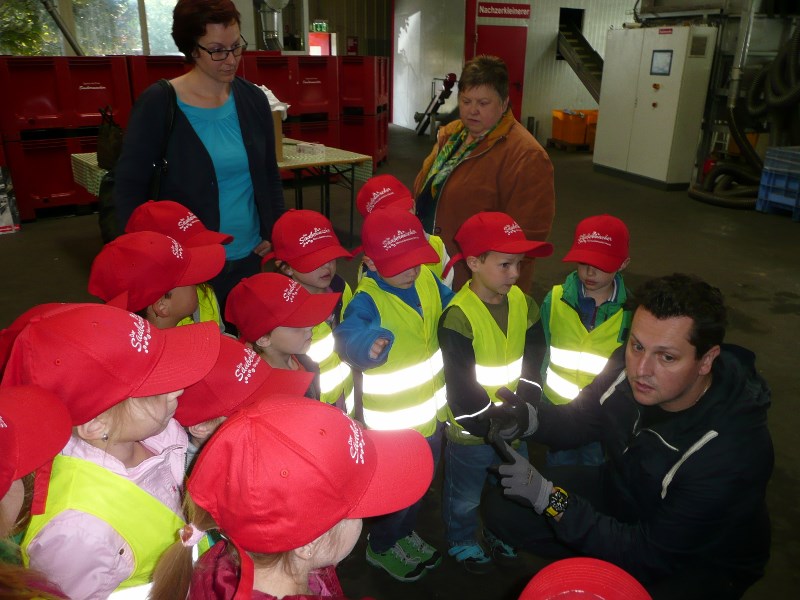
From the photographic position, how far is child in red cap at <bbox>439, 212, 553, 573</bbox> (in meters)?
2.16

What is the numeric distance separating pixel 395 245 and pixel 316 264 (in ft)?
1.21

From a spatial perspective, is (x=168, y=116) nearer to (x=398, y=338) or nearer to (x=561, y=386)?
(x=398, y=338)

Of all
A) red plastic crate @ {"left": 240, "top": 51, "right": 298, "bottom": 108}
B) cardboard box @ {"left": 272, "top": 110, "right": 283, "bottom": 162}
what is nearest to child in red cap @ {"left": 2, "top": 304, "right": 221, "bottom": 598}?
cardboard box @ {"left": 272, "top": 110, "right": 283, "bottom": 162}

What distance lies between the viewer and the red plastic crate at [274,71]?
7.88m

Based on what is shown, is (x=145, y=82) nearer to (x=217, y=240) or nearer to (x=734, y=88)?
(x=217, y=240)

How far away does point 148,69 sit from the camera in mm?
7398

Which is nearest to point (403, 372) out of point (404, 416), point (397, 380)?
point (397, 380)

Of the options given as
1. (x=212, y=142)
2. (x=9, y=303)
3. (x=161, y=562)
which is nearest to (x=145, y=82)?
(x=9, y=303)

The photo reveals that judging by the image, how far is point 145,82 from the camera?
24.3ft

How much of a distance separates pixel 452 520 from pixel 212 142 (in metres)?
1.79

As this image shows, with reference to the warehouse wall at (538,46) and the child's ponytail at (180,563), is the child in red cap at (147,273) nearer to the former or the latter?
the child's ponytail at (180,563)

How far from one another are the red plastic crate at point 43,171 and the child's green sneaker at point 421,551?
6.68m

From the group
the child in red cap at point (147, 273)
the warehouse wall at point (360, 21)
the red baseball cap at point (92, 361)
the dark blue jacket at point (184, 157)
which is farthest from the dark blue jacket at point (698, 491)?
the warehouse wall at point (360, 21)

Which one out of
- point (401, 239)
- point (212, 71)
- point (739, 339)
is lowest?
point (739, 339)
